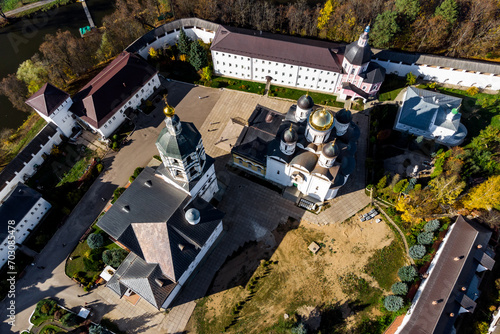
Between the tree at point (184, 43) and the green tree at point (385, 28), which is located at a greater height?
the green tree at point (385, 28)

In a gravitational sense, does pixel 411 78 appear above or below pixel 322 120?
above

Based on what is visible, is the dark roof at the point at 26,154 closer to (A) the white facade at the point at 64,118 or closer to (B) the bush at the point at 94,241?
(A) the white facade at the point at 64,118

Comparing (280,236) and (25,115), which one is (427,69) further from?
(25,115)

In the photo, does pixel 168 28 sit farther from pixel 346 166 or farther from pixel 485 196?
pixel 485 196

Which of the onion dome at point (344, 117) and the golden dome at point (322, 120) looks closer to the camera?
the golden dome at point (322, 120)

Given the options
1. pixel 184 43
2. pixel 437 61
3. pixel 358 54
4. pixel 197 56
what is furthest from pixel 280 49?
pixel 437 61

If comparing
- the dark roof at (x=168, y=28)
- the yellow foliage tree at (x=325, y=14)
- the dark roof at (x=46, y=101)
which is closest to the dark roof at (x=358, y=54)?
the yellow foliage tree at (x=325, y=14)

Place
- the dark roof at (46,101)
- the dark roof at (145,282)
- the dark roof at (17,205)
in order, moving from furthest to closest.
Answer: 1. the dark roof at (46,101)
2. the dark roof at (17,205)
3. the dark roof at (145,282)
